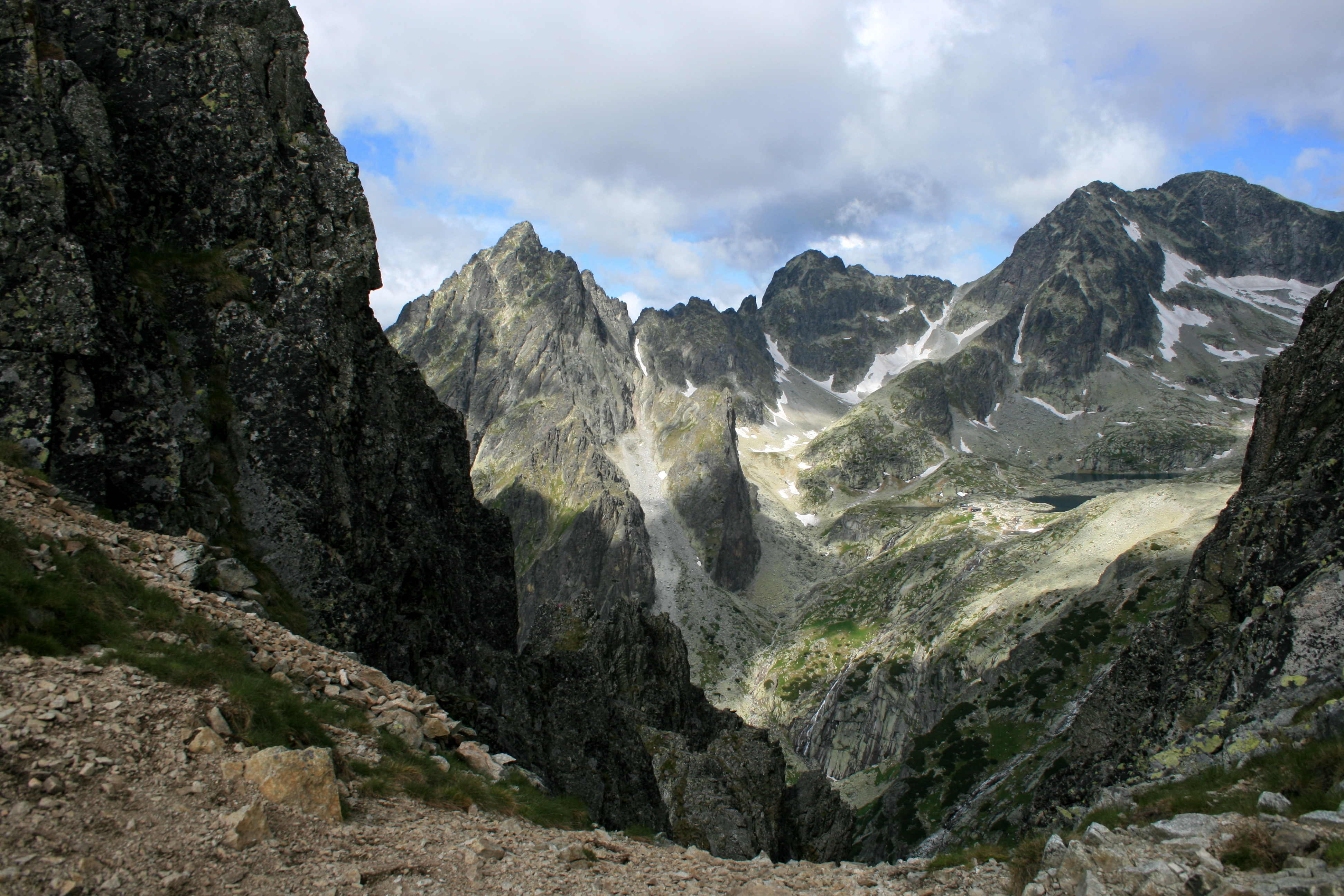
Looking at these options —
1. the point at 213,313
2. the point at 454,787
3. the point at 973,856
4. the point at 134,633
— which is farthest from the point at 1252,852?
the point at 213,313

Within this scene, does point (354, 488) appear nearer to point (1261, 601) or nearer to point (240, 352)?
point (240, 352)

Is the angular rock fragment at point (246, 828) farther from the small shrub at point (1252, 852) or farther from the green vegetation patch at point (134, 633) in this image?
the small shrub at point (1252, 852)

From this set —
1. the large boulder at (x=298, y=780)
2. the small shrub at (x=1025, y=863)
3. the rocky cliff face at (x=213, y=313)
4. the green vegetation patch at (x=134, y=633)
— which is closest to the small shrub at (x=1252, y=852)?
the small shrub at (x=1025, y=863)

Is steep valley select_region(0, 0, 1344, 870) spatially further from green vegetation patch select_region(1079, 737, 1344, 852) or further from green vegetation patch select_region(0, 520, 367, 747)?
green vegetation patch select_region(1079, 737, 1344, 852)

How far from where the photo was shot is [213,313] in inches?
939

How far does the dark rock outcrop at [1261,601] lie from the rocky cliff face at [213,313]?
91.4 ft

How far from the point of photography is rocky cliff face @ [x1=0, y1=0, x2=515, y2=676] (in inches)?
721

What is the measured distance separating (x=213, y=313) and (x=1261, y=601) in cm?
3780

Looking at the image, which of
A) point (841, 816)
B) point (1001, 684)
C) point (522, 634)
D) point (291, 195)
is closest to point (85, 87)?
point (291, 195)

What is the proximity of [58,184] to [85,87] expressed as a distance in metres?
5.70

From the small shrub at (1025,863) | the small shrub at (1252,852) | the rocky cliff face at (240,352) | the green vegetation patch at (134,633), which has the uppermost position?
the rocky cliff face at (240,352)

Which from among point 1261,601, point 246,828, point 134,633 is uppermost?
point 1261,601

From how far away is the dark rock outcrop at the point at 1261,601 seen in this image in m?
17.8

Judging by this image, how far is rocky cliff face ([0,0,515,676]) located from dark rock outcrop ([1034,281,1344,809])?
27.8m
